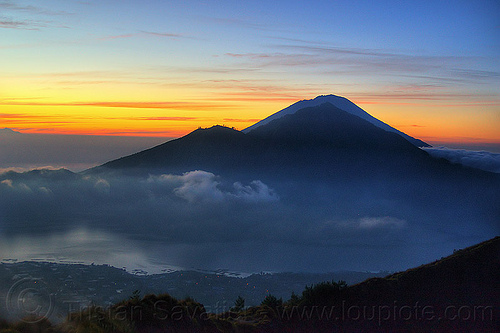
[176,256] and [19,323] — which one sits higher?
[19,323]

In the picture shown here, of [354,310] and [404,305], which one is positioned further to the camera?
[404,305]

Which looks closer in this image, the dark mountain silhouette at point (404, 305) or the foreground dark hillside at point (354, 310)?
the foreground dark hillside at point (354, 310)

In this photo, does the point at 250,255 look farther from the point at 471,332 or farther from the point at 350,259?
the point at 471,332

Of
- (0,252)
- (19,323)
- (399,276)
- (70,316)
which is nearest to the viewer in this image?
(19,323)

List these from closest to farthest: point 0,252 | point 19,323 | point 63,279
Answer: point 19,323 < point 63,279 < point 0,252

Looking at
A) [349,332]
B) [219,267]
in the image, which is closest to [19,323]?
[349,332]

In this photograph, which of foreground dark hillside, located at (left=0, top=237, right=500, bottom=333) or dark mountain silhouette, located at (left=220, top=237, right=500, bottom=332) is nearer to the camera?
foreground dark hillside, located at (left=0, top=237, right=500, bottom=333)

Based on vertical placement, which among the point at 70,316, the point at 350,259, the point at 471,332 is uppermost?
the point at 70,316

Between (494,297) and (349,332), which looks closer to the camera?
(349,332)
